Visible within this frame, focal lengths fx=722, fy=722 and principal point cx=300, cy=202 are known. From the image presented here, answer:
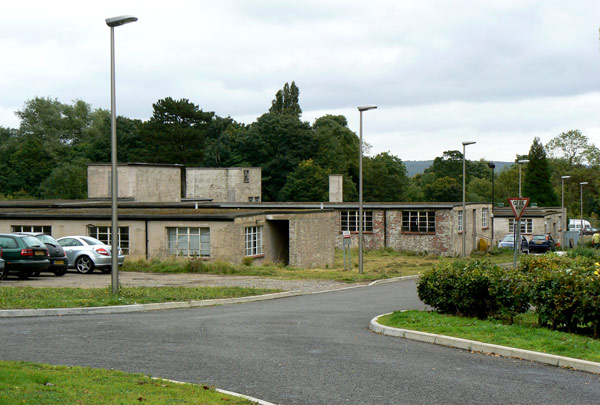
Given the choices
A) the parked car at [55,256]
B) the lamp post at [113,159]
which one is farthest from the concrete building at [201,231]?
the lamp post at [113,159]

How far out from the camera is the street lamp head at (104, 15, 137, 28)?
60.3 ft

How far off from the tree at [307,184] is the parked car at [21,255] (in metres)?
58.8

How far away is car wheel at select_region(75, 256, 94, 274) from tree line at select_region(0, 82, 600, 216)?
179ft

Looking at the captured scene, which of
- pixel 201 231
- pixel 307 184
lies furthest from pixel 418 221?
pixel 307 184

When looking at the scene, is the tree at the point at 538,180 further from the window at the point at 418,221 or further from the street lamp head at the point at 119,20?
the street lamp head at the point at 119,20

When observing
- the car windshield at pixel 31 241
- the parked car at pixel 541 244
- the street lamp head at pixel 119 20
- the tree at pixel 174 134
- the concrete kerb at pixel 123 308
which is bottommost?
the parked car at pixel 541 244

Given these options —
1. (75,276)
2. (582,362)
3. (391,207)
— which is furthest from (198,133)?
(582,362)

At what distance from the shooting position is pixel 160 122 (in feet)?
300

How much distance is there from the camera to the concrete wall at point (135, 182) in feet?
188

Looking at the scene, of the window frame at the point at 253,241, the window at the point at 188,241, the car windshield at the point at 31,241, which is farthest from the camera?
the window frame at the point at 253,241

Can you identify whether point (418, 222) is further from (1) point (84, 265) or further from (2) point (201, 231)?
(1) point (84, 265)

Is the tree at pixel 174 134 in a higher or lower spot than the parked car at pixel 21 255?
higher

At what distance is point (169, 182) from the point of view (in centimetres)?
6084

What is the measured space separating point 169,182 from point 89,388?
53387mm
